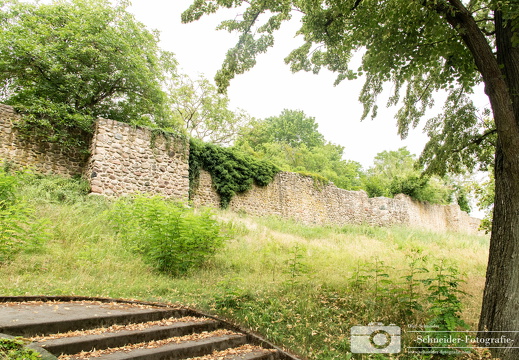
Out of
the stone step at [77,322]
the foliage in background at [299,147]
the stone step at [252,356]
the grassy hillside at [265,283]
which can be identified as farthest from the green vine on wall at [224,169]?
the stone step at [252,356]

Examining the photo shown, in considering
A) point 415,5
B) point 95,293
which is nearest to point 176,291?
point 95,293

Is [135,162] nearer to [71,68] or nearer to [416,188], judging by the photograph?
[71,68]

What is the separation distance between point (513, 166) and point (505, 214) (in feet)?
1.95

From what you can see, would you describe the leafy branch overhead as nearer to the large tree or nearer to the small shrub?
the large tree

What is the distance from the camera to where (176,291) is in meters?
5.23

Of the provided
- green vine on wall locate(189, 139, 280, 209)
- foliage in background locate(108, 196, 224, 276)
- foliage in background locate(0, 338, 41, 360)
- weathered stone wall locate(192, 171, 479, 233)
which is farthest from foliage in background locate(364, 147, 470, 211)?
foliage in background locate(0, 338, 41, 360)

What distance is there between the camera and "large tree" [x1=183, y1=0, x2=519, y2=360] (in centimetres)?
376

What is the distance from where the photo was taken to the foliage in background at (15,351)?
7.04ft

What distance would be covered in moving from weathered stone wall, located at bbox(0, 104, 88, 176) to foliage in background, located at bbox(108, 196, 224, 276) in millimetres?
5008

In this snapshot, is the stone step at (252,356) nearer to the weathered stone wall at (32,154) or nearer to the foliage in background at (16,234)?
the foliage in background at (16,234)

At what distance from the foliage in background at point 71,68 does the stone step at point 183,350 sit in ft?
31.5

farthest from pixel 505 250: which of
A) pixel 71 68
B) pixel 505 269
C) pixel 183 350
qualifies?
pixel 71 68

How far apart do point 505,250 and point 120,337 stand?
4.47 meters

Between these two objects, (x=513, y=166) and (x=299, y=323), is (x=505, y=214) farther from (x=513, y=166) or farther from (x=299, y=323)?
(x=299, y=323)
